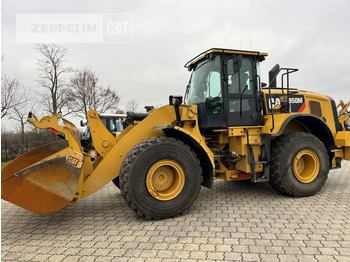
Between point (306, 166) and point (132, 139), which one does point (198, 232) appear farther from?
point (306, 166)

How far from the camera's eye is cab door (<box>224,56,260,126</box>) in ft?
14.7

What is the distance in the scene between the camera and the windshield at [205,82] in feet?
14.7

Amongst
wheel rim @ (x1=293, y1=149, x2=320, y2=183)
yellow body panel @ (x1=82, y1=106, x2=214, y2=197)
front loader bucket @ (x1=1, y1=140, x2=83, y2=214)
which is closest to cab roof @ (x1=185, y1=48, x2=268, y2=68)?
yellow body panel @ (x1=82, y1=106, x2=214, y2=197)

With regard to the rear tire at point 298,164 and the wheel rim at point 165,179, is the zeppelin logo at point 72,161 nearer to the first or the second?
the wheel rim at point 165,179

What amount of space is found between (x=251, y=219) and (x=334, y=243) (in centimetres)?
108

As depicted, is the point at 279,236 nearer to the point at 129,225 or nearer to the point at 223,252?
the point at 223,252

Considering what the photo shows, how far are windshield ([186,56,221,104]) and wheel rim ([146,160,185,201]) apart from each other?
1.53 metres

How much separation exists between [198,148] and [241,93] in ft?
4.45

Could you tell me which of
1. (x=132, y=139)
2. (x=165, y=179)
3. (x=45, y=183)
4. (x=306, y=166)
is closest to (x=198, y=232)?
(x=165, y=179)

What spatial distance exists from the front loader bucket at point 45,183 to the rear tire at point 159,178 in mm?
688

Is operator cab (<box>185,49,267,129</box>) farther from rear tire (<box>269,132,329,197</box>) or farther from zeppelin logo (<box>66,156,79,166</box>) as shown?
zeppelin logo (<box>66,156,79,166</box>)

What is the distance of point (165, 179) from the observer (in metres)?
3.92

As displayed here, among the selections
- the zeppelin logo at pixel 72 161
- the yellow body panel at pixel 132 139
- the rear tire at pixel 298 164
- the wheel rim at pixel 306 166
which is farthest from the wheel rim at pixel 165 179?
the wheel rim at pixel 306 166

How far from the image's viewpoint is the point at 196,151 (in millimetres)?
4355
